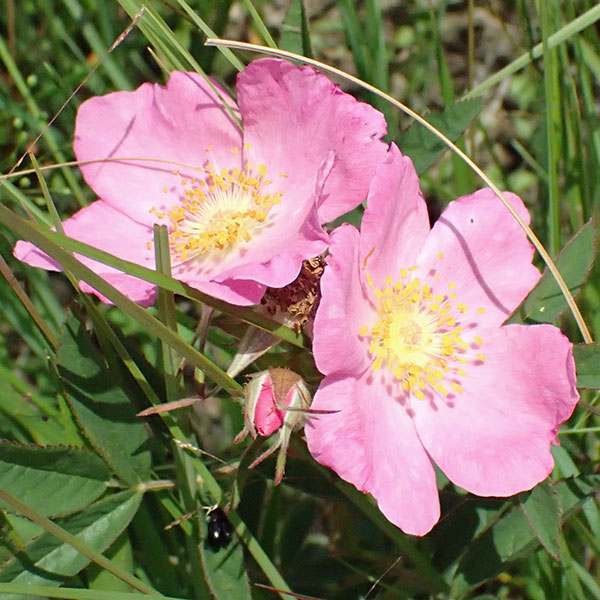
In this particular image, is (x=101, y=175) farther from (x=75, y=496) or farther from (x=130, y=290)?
(x=75, y=496)

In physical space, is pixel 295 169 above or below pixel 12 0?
below

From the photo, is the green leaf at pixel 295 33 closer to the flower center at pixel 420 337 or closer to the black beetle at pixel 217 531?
the flower center at pixel 420 337

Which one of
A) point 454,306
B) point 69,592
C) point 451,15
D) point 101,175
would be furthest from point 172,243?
point 451,15

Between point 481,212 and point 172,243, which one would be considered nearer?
point 481,212

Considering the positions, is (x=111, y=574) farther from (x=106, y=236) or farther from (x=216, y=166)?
(x=216, y=166)

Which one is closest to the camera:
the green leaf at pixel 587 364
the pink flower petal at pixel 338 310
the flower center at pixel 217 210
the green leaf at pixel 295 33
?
the pink flower petal at pixel 338 310

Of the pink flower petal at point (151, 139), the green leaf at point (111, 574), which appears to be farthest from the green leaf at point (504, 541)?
the pink flower petal at point (151, 139)
